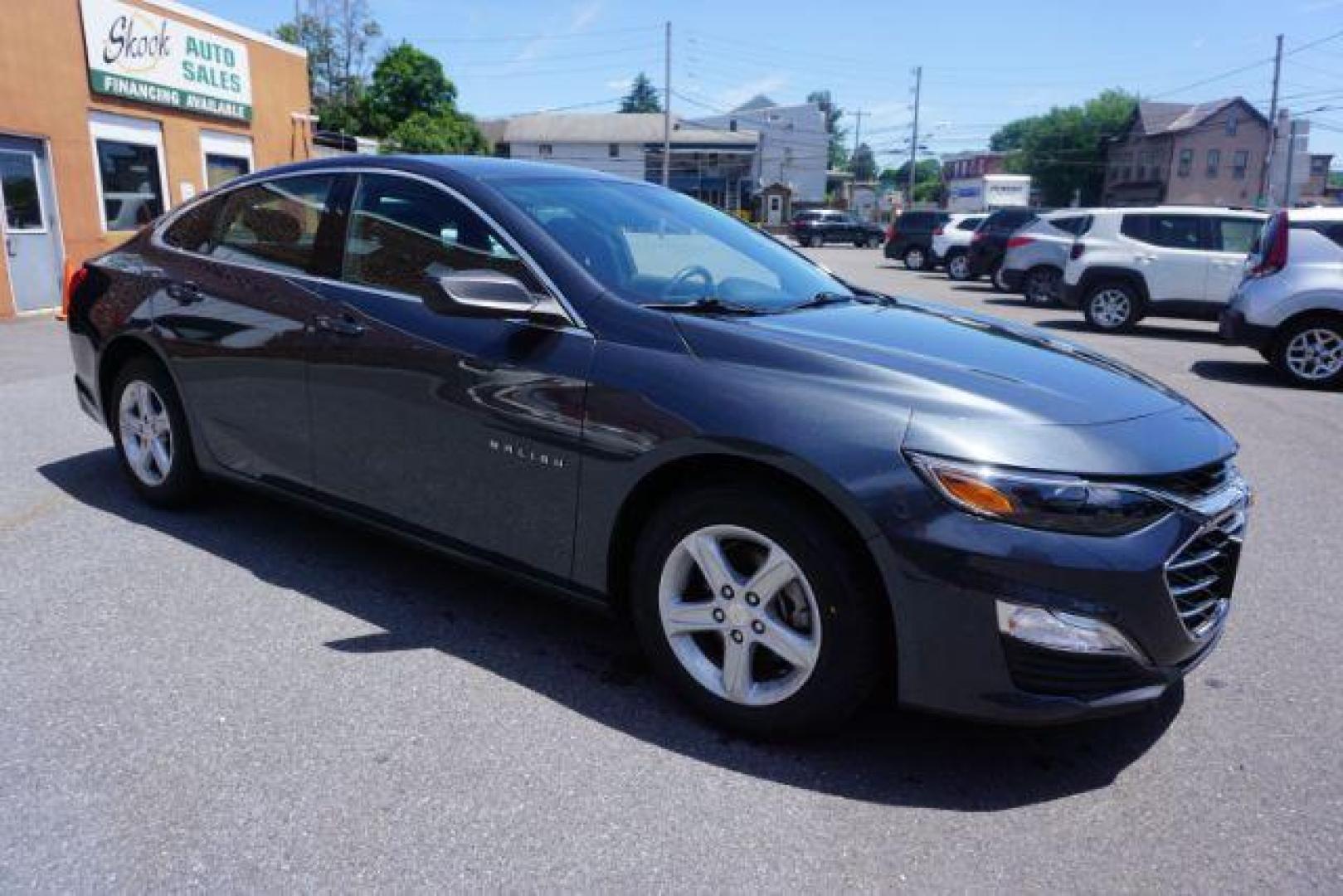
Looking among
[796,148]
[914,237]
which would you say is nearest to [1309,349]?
[914,237]

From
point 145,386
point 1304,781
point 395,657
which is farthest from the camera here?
point 145,386

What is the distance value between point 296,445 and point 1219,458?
3.20 meters

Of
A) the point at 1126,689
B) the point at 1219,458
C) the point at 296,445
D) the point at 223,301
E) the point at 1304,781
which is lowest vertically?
the point at 1304,781

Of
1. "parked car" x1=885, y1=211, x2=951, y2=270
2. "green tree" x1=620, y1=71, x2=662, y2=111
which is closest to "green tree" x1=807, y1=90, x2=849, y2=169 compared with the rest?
"green tree" x1=620, y1=71, x2=662, y2=111

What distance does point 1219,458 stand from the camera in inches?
108

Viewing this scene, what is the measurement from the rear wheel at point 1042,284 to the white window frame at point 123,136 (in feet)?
46.2

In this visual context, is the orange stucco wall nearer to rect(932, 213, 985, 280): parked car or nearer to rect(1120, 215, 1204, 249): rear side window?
rect(1120, 215, 1204, 249): rear side window

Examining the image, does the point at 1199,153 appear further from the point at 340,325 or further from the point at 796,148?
the point at 340,325

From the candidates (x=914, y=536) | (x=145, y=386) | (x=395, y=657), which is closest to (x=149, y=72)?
(x=145, y=386)

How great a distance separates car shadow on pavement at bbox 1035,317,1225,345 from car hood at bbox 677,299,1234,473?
1167 centimetres

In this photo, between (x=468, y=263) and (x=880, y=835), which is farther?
(x=468, y=263)

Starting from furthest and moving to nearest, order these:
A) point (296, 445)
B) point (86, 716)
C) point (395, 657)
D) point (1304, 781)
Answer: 1. point (296, 445)
2. point (395, 657)
3. point (86, 716)
4. point (1304, 781)

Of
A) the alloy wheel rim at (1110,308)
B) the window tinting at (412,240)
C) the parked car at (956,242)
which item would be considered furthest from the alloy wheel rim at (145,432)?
the parked car at (956,242)

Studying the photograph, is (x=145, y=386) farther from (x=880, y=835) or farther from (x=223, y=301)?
(x=880, y=835)
